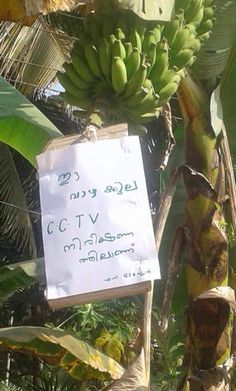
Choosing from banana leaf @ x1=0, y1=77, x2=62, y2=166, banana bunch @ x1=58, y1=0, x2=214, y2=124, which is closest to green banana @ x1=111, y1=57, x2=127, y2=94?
banana bunch @ x1=58, y1=0, x2=214, y2=124

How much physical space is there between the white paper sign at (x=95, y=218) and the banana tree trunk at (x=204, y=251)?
576 mm

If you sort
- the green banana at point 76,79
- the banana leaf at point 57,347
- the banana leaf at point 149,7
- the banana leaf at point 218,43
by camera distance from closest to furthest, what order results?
1. the banana leaf at point 149,7
2. the green banana at point 76,79
3. the banana leaf at point 218,43
4. the banana leaf at point 57,347

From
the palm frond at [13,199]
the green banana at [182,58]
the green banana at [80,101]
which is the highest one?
the palm frond at [13,199]

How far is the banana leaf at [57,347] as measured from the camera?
2385mm

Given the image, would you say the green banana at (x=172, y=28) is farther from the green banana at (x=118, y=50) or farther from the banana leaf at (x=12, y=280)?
the banana leaf at (x=12, y=280)

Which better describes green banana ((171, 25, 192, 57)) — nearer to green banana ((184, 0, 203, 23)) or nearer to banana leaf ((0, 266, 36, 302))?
green banana ((184, 0, 203, 23))

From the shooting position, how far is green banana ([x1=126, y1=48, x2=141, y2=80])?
1188mm

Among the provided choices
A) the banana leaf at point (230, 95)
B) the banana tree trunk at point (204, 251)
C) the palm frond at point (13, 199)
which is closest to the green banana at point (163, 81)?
the banana tree trunk at point (204, 251)

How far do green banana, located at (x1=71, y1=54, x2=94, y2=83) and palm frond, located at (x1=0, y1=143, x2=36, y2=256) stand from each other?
3.56 metres

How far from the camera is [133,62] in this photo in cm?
119

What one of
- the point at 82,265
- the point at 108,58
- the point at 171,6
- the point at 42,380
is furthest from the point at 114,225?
the point at 42,380

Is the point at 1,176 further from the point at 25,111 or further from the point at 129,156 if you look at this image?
the point at 129,156

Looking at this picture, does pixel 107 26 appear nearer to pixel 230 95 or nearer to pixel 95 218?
pixel 95 218

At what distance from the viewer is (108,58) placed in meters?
1.19
